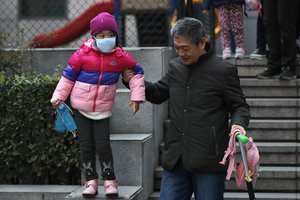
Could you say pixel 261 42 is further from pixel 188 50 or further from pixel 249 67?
pixel 188 50

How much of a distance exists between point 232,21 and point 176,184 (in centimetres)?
445

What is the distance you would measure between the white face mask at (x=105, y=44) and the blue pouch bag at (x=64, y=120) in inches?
23.2

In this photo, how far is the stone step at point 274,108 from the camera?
8.62 m

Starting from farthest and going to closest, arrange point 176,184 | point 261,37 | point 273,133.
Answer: point 261,37
point 273,133
point 176,184

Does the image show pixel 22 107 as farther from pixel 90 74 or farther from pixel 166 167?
pixel 166 167

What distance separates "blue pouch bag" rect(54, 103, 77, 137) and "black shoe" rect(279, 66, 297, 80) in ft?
9.58

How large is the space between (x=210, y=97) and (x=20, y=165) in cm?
282

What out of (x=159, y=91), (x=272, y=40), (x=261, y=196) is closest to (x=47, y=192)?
(x=159, y=91)

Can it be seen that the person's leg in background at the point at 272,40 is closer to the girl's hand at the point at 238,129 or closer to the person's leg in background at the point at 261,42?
the person's leg in background at the point at 261,42

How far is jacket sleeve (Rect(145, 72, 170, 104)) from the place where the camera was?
5.92 metres

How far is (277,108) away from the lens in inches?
341

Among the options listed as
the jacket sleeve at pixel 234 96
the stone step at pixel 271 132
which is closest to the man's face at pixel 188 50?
the jacket sleeve at pixel 234 96

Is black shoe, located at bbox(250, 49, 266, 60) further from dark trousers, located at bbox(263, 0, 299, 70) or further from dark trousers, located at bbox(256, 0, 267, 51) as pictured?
dark trousers, located at bbox(263, 0, 299, 70)

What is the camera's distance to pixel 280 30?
9016 mm
